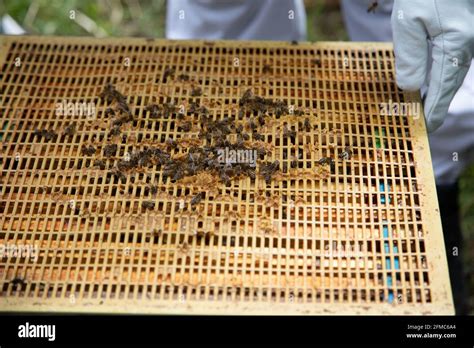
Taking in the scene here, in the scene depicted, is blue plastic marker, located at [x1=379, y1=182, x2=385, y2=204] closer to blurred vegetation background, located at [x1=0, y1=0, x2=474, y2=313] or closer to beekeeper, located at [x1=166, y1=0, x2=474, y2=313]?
beekeeper, located at [x1=166, y1=0, x2=474, y2=313]

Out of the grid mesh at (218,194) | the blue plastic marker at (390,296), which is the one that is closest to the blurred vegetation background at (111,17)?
the grid mesh at (218,194)

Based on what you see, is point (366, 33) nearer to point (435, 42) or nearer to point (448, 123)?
point (448, 123)

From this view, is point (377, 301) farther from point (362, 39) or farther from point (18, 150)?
point (362, 39)

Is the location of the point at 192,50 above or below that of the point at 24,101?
above

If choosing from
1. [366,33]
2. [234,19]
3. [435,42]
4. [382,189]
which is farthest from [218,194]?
[366,33]

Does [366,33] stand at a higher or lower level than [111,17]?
lower

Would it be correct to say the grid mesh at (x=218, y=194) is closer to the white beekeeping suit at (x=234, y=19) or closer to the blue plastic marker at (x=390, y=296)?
the blue plastic marker at (x=390, y=296)
